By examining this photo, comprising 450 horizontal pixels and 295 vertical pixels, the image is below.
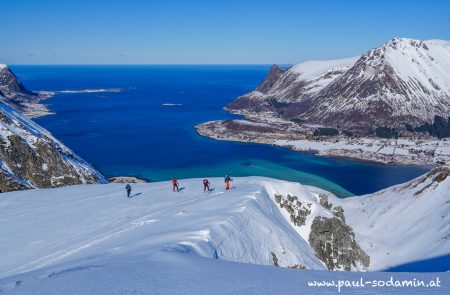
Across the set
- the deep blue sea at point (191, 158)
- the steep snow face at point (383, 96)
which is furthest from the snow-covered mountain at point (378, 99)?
the deep blue sea at point (191, 158)

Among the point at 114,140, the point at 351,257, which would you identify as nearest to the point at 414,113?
the point at 114,140

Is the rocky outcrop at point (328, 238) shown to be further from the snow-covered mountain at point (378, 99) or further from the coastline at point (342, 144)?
the snow-covered mountain at point (378, 99)

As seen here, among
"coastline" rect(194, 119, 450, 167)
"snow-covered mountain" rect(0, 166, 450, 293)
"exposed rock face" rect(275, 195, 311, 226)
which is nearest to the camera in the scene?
"snow-covered mountain" rect(0, 166, 450, 293)

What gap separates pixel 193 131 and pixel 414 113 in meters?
102

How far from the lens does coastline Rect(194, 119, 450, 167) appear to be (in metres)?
102

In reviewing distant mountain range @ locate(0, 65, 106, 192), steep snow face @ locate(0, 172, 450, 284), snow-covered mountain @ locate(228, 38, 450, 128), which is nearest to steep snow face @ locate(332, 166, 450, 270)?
steep snow face @ locate(0, 172, 450, 284)

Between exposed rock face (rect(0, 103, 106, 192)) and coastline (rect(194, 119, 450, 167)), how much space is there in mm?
71308

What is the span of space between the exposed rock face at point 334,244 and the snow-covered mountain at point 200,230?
0.32 ft

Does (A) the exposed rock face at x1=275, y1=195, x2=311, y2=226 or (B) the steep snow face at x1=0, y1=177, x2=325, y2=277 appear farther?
(A) the exposed rock face at x1=275, y1=195, x2=311, y2=226

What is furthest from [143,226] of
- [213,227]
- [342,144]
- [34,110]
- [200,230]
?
[34,110]

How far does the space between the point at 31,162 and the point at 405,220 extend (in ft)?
186

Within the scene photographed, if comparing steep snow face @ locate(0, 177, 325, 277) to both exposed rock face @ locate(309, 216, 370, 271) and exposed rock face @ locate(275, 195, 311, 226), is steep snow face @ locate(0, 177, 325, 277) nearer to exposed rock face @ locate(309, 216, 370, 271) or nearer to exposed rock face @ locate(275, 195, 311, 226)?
exposed rock face @ locate(275, 195, 311, 226)

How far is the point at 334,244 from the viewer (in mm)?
34656

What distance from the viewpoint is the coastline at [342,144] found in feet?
334
